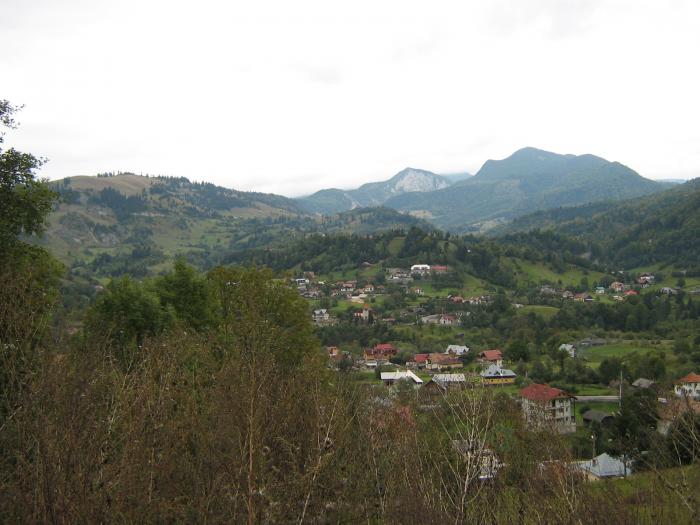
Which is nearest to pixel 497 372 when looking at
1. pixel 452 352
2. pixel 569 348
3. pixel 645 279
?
pixel 452 352

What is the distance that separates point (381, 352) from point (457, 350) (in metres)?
8.49

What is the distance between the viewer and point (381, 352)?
61156 mm

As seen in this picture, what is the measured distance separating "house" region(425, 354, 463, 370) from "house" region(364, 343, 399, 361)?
5.77 meters

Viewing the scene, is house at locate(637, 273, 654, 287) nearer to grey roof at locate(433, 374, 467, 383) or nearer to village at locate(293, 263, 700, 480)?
village at locate(293, 263, 700, 480)

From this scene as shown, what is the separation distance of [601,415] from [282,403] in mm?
33328

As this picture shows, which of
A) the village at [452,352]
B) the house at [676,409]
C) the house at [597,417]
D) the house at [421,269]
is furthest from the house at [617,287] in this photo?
the house at [676,409]

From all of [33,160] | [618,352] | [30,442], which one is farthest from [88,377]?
[618,352]

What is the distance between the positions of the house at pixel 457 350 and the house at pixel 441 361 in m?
2.06

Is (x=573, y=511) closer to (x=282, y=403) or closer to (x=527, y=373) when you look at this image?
(x=282, y=403)

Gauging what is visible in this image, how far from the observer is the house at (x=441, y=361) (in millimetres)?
52956

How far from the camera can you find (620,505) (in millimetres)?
5574

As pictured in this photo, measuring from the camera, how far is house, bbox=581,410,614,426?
32.9m

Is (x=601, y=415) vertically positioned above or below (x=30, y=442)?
below

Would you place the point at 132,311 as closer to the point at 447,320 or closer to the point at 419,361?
the point at 419,361
